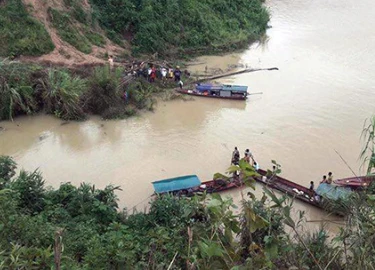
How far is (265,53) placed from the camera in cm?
2142

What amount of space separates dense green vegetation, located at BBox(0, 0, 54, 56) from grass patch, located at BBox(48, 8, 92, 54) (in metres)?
0.89

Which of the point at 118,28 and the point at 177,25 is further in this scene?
the point at 177,25

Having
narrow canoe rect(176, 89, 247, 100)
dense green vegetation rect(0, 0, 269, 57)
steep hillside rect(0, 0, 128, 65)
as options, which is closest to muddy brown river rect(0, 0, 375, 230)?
narrow canoe rect(176, 89, 247, 100)

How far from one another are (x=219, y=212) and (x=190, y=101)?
39.3ft

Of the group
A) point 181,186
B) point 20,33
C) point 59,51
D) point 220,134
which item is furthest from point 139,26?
point 181,186

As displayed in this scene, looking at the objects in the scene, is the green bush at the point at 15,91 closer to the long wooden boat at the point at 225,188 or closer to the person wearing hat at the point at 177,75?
the person wearing hat at the point at 177,75

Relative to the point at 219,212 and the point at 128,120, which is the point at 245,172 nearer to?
the point at 219,212

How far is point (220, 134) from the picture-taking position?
1380 cm

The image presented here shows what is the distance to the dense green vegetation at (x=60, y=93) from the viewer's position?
13.7 meters

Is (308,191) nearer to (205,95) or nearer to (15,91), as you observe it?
(205,95)

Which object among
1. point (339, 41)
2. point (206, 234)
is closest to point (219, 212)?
point (206, 234)

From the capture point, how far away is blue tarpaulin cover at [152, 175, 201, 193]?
10234mm

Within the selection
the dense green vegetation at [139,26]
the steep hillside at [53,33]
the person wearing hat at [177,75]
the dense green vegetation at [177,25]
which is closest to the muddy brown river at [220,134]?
the person wearing hat at [177,75]

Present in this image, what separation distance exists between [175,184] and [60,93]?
19.7 ft
